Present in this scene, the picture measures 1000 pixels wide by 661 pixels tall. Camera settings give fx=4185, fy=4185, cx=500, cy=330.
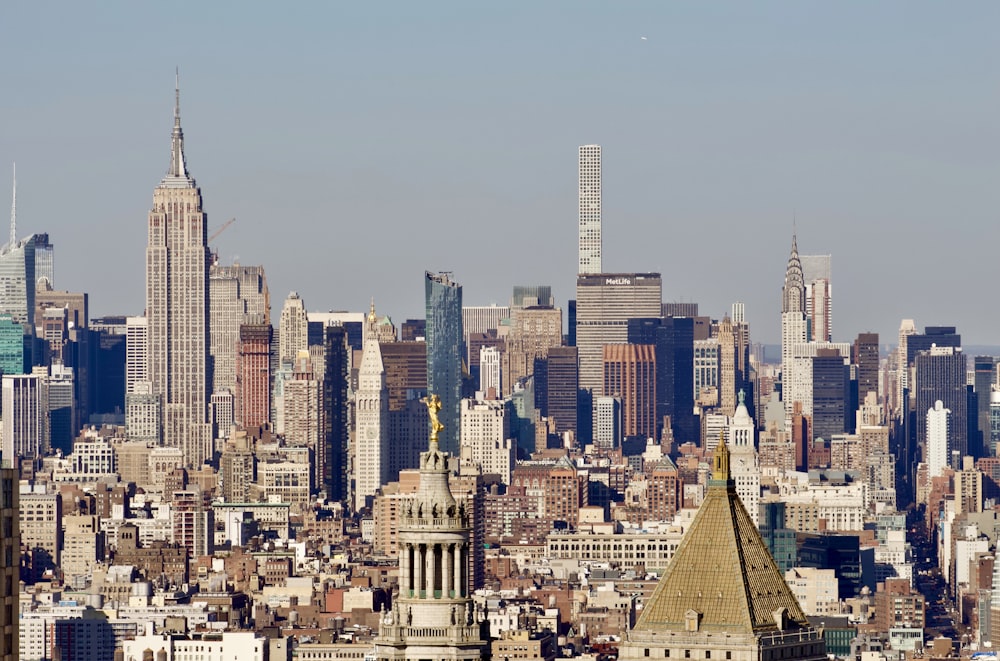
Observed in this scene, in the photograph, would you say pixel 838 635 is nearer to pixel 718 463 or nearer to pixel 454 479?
pixel 454 479

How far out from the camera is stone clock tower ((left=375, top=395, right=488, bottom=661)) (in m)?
43.5

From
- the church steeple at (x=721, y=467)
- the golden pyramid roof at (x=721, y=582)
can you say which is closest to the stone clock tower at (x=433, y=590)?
the golden pyramid roof at (x=721, y=582)

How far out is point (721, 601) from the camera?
46094 mm

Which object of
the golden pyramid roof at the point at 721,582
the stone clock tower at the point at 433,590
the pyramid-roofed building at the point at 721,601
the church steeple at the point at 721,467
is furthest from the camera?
the church steeple at the point at 721,467

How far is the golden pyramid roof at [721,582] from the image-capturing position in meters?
46.0

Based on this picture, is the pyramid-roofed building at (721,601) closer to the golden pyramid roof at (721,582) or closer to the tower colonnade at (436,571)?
the golden pyramid roof at (721,582)

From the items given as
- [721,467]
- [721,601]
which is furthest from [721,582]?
[721,467]

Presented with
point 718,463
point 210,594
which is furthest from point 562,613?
point 718,463

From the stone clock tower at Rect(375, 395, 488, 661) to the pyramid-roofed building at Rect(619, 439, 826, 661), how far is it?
122 inches

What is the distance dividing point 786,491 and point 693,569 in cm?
12979

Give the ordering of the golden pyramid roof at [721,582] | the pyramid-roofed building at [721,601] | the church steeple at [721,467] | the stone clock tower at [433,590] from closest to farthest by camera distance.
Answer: the stone clock tower at [433,590] < the pyramid-roofed building at [721,601] < the golden pyramid roof at [721,582] < the church steeple at [721,467]

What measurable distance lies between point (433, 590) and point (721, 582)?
4012 millimetres

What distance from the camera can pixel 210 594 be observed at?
5413 inches

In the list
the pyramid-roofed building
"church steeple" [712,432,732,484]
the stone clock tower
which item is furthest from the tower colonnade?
"church steeple" [712,432,732,484]
